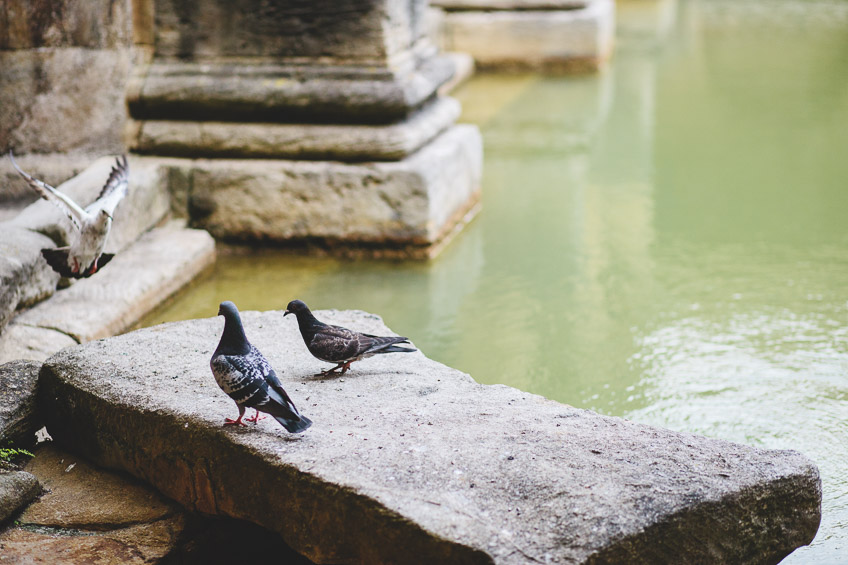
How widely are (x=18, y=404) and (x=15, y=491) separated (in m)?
0.40

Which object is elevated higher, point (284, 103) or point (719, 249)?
point (284, 103)

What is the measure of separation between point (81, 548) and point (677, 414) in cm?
192

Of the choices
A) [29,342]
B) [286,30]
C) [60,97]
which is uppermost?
[286,30]

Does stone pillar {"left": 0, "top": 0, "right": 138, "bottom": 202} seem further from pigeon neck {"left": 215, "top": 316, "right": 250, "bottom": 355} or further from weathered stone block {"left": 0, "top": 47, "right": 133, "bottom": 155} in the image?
pigeon neck {"left": 215, "top": 316, "right": 250, "bottom": 355}

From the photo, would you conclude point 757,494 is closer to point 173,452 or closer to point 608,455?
point 608,455

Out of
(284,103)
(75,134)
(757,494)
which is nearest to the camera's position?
(757,494)

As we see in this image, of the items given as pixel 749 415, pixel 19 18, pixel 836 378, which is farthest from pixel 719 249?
pixel 19 18

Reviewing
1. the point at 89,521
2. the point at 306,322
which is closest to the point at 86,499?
the point at 89,521

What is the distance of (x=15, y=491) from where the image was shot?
2.45m

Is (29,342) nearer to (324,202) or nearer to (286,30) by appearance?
(324,202)

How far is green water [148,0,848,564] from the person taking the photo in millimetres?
3309

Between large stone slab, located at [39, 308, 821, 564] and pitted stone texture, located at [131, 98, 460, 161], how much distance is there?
2022 millimetres

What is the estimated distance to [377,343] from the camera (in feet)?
9.14

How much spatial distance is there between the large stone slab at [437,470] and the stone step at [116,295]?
0.67m
